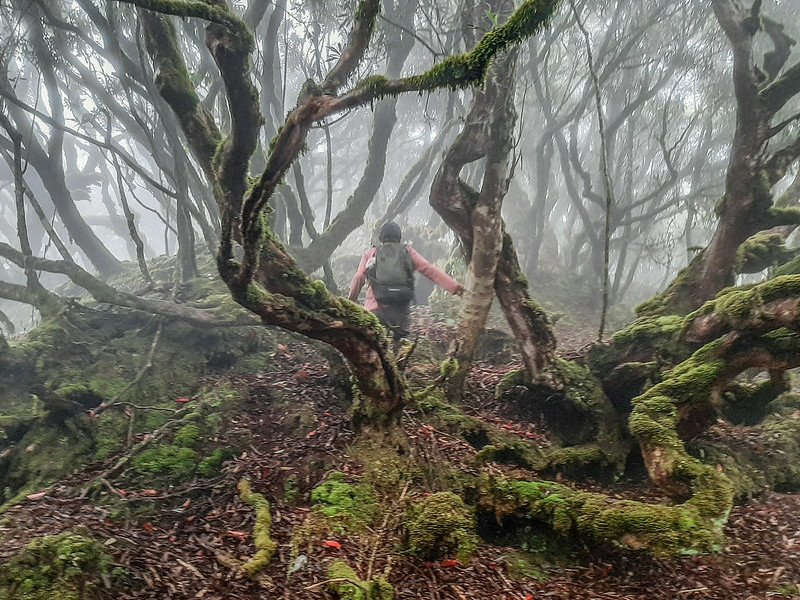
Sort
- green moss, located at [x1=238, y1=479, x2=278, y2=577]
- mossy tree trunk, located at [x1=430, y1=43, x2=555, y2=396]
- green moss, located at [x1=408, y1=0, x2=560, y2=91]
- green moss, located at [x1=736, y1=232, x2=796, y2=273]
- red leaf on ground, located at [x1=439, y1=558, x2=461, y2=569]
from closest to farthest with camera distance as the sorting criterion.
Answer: green moss, located at [x1=408, y1=0, x2=560, y2=91], green moss, located at [x1=238, y1=479, x2=278, y2=577], red leaf on ground, located at [x1=439, y1=558, x2=461, y2=569], mossy tree trunk, located at [x1=430, y1=43, x2=555, y2=396], green moss, located at [x1=736, y1=232, x2=796, y2=273]

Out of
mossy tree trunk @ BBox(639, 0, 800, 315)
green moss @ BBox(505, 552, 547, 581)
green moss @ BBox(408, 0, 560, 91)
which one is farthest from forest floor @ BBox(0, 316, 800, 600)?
green moss @ BBox(408, 0, 560, 91)

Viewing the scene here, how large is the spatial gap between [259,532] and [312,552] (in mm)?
419

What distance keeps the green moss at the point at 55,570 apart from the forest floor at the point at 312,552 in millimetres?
A: 152

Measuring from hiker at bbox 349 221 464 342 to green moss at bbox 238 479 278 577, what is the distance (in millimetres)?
Answer: 2939

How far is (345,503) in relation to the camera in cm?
361

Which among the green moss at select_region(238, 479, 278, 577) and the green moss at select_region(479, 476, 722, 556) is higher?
the green moss at select_region(479, 476, 722, 556)

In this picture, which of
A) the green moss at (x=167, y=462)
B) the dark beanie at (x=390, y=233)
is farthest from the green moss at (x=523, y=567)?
the dark beanie at (x=390, y=233)

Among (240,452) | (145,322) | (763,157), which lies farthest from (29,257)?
(763,157)

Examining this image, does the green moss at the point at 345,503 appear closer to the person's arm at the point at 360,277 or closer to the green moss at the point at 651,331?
the person's arm at the point at 360,277

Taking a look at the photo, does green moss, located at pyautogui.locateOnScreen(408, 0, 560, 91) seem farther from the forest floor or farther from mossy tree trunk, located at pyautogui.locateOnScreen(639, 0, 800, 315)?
mossy tree trunk, located at pyautogui.locateOnScreen(639, 0, 800, 315)

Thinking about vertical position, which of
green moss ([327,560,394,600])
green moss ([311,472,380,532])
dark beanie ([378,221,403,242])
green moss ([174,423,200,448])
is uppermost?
dark beanie ([378,221,403,242])

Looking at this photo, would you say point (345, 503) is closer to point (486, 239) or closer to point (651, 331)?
point (486, 239)

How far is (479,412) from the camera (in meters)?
5.52

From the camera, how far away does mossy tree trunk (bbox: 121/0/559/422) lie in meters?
2.60
